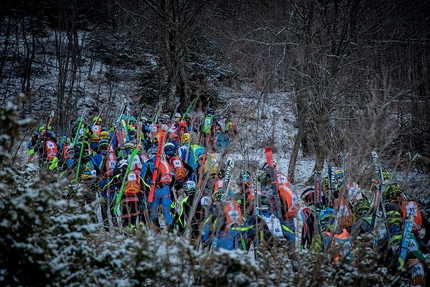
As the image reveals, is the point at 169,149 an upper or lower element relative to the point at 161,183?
upper

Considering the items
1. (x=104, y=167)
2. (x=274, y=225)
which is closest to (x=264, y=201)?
(x=274, y=225)

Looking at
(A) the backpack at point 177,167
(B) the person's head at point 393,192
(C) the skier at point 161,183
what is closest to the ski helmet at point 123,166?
(C) the skier at point 161,183

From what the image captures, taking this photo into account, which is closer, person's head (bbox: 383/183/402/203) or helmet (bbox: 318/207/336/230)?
helmet (bbox: 318/207/336/230)

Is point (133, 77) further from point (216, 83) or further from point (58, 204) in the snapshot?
point (58, 204)

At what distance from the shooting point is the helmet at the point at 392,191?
543cm

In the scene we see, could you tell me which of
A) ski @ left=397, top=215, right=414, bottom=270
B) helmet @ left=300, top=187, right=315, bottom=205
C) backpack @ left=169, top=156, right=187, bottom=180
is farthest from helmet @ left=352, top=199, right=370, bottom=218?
backpack @ left=169, top=156, right=187, bottom=180

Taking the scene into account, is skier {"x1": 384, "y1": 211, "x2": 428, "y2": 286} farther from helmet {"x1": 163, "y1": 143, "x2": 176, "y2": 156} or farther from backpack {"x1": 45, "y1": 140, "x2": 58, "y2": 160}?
backpack {"x1": 45, "y1": 140, "x2": 58, "y2": 160}

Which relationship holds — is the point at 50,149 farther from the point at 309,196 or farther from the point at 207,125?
the point at 309,196

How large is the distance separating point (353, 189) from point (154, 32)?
19.3 metres

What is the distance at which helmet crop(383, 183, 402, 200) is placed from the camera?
5.43 m

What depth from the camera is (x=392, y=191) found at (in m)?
5.50

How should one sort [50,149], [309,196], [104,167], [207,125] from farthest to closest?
[207,125] < [50,149] < [104,167] < [309,196]

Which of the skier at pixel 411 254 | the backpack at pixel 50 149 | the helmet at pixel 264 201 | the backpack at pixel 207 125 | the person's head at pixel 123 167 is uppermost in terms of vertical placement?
the backpack at pixel 207 125

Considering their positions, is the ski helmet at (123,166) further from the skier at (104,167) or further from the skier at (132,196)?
the skier at (104,167)
